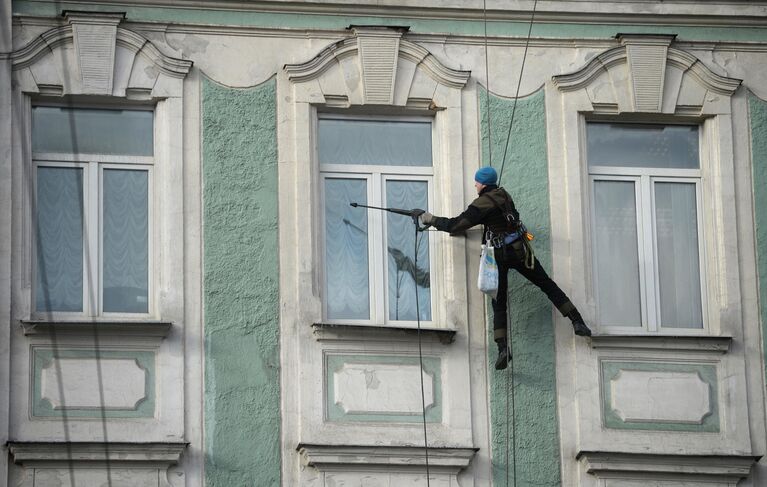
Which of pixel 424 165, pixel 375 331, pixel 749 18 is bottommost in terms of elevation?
pixel 375 331

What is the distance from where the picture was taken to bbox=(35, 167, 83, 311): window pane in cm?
1656

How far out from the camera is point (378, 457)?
53.3ft

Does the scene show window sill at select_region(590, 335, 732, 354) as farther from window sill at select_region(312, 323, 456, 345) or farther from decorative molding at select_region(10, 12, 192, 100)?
decorative molding at select_region(10, 12, 192, 100)

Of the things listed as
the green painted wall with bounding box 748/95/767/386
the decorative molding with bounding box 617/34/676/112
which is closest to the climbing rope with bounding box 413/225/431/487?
the decorative molding with bounding box 617/34/676/112

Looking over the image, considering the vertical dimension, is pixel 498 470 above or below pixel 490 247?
below

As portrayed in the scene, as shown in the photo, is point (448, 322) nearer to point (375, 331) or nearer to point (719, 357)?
point (375, 331)

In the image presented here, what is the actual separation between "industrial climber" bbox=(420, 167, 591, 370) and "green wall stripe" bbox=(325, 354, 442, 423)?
525mm

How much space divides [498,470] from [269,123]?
3419 millimetres

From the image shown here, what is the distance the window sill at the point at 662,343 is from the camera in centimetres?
→ 1683

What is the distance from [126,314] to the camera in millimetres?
16578

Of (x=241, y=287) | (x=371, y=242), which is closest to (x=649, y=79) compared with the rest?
(x=371, y=242)

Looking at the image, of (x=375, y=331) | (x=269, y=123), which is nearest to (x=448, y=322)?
(x=375, y=331)

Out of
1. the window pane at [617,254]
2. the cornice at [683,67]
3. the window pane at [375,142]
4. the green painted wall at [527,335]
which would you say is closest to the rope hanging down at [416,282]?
the window pane at [375,142]

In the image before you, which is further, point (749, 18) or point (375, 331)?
point (749, 18)
